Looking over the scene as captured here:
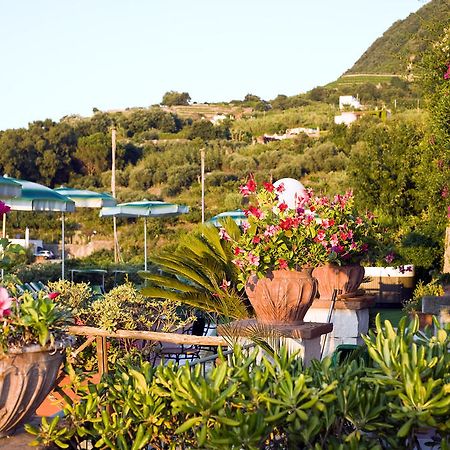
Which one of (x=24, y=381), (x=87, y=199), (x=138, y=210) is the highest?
(x=24, y=381)

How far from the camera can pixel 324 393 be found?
3.17 meters

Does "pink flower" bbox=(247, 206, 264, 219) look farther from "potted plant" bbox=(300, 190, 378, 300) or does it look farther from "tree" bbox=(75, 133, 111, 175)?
"tree" bbox=(75, 133, 111, 175)

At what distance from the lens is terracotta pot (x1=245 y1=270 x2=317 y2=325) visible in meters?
5.18

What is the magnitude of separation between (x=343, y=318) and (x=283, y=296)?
2410 millimetres

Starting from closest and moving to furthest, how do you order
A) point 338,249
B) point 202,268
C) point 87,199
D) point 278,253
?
point 278,253
point 338,249
point 202,268
point 87,199

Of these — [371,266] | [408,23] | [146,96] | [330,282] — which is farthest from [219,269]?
[408,23]

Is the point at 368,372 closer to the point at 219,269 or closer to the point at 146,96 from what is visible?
the point at 219,269

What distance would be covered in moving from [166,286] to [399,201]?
9.04 metres

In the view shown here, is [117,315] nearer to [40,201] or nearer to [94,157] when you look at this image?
[40,201]

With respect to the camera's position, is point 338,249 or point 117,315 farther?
point 338,249

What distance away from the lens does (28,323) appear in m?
3.58

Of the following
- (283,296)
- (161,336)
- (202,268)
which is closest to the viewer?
(161,336)

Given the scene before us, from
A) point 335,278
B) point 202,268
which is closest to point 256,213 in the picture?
point 335,278

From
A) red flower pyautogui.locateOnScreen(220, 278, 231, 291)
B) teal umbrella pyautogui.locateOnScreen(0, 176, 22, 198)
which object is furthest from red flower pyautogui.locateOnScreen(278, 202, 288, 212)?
teal umbrella pyautogui.locateOnScreen(0, 176, 22, 198)
